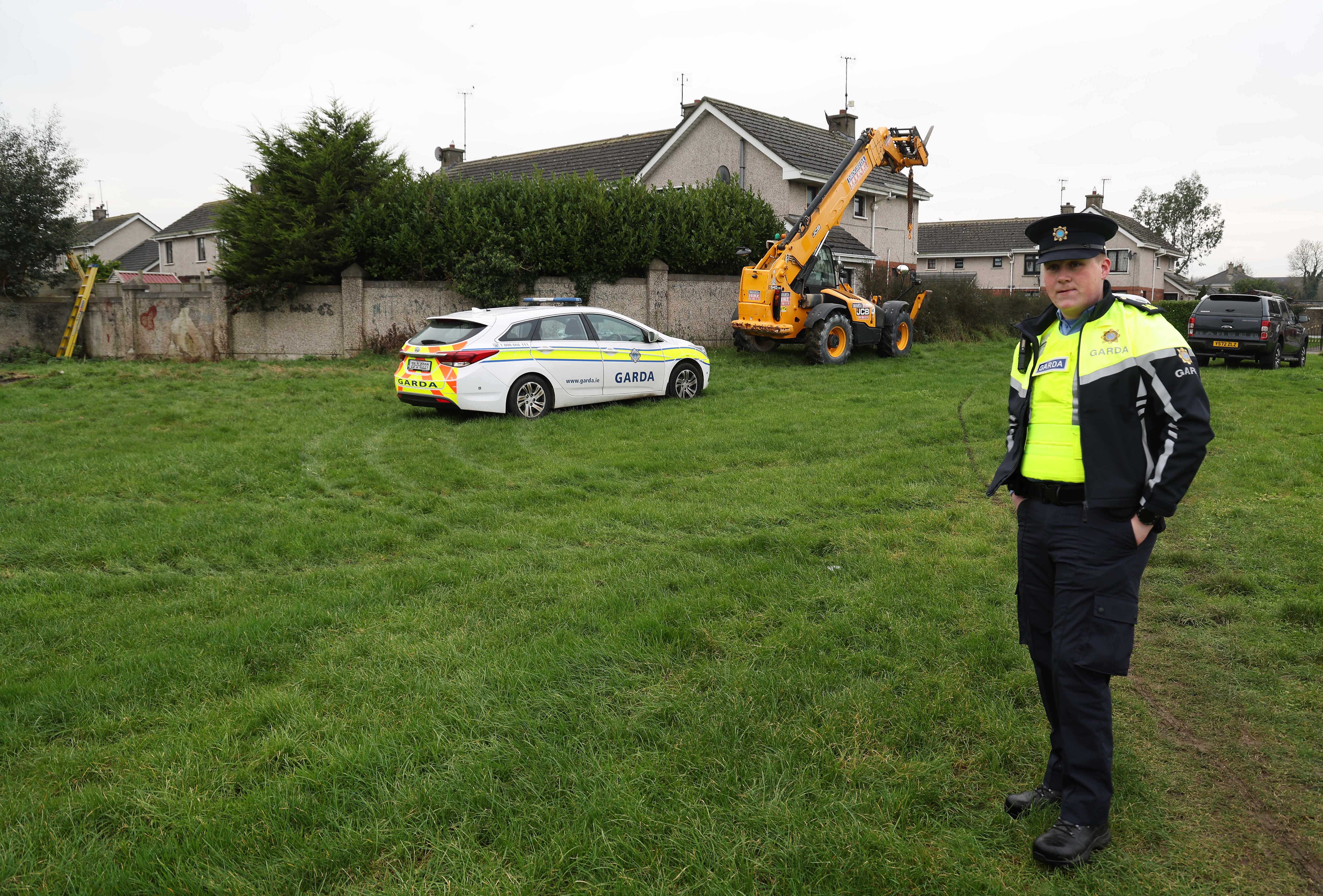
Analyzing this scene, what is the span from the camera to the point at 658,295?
21.8m

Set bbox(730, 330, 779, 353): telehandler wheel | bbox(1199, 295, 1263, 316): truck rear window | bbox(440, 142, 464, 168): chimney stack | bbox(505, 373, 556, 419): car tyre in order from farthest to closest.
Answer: bbox(440, 142, 464, 168): chimney stack < bbox(730, 330, 779, 353): telehandler wheel < bbox(1199, 295, 1263, 316): truck rear window < bbox(505, 373, 556, 419): car tyre

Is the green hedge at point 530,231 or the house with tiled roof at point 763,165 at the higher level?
the house with tiled roof at point 763,165

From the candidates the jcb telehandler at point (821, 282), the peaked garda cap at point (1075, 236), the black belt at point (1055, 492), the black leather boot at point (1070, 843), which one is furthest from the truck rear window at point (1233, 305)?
the black leather boot at point (1070, 843)

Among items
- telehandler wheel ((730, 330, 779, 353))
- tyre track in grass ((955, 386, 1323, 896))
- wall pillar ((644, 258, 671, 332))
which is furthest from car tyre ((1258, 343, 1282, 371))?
tyre track in grass ((955, 386, 1323, 896))

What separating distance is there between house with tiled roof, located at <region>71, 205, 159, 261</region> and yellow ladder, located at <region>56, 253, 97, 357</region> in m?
37.6

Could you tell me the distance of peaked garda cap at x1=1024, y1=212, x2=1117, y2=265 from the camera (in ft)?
10.00

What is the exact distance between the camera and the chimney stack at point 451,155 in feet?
146

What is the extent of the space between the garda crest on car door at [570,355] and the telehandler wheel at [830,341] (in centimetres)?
716

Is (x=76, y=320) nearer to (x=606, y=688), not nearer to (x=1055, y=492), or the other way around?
(x=606, y=688)

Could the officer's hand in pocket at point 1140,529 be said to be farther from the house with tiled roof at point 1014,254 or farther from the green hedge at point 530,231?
the house with tiled roof at point 1014,254

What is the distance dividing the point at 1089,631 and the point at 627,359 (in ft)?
34.8

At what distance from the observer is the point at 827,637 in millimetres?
4598

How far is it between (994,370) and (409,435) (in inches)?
486

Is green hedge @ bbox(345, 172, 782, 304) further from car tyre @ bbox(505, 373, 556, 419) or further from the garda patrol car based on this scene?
car tyre @ bbox(505, 373, 556, 419)
